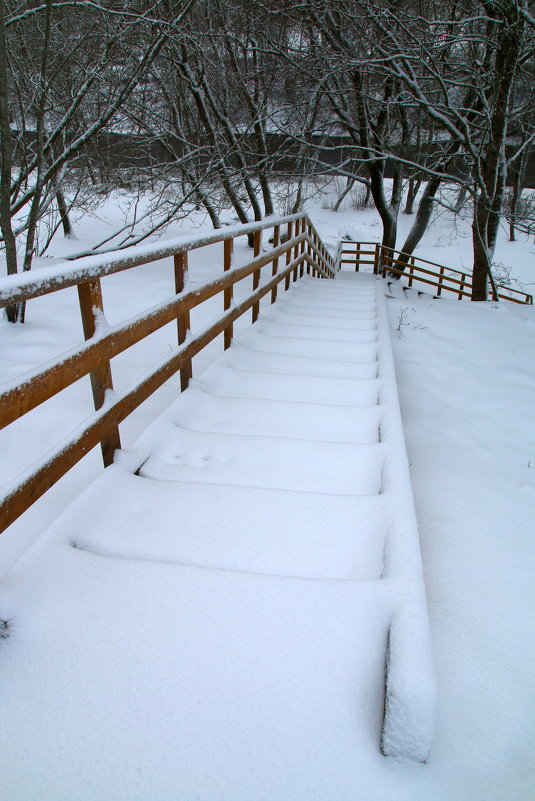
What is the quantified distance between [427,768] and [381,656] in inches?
10.2

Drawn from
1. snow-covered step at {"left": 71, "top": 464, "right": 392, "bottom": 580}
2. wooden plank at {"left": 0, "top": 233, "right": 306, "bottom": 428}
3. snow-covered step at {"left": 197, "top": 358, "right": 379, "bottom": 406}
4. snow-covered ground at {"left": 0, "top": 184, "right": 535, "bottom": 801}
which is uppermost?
wooden plank at {"left": 0, "top": 233, "right": 306, "bottom": 428}

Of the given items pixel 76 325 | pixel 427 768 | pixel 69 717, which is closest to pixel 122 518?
pixel 69 717

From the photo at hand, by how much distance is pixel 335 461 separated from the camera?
2.36 meters

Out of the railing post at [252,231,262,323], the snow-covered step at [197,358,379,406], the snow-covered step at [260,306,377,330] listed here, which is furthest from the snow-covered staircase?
the snow-covered step at [260,306,377,330]

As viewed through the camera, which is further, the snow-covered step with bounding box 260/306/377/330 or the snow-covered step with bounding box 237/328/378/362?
the snow-covered step with bounding box 260/306/377/330

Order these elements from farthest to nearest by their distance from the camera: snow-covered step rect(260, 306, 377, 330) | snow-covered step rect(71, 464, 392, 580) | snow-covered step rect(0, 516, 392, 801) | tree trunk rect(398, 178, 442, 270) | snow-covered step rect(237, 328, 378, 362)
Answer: tree trunk rect(398, 178, 442, 270)
snow-covered step rect(260, 306, 377, 330)
snow-covered step rect(237, 328, 378, 362)
snow-covered step rect(71, 464, 392, 580)
snow-covered step rect(0, 516, 392, 801)

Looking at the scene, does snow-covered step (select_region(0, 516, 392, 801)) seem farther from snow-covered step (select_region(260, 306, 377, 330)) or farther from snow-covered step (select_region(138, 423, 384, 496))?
snow-covered step (select_region(260, 306, 377, 330))

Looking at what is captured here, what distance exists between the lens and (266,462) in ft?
7.77

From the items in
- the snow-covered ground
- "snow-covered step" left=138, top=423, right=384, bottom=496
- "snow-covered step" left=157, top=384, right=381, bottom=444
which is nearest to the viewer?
the snow-covered ground

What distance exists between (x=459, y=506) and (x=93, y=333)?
6.14 feet

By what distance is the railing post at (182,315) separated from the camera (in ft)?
9.25

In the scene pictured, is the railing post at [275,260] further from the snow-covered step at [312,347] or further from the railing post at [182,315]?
the railing post at [182,315]

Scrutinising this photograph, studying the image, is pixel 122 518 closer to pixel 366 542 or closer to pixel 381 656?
pixel 366 542

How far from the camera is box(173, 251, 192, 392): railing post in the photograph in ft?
9.25
